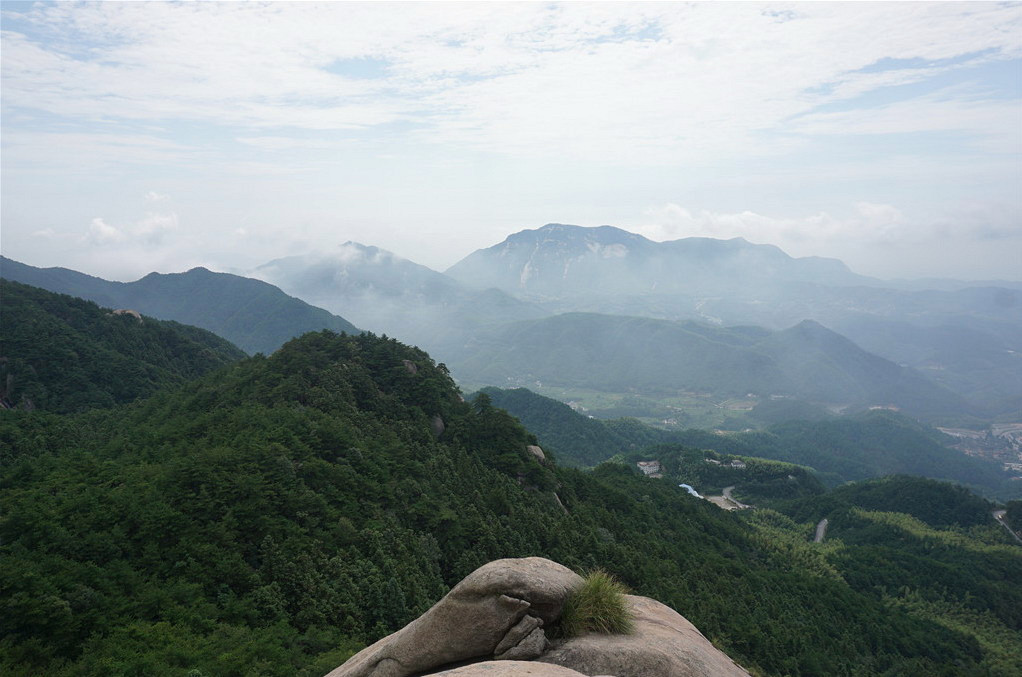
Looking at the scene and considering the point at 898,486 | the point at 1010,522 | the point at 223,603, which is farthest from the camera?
the point at 898,486

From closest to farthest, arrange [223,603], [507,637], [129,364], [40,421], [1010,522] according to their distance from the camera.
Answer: [507,637] → [223,603] → [40,421] → [129,364] → [1010,522]

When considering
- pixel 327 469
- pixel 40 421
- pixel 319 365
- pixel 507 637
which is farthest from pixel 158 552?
pixel 40 421

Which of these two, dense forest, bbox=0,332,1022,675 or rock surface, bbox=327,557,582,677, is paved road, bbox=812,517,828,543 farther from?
rock surface, bbox=327,557,582,677

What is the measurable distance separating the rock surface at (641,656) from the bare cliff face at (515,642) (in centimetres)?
1

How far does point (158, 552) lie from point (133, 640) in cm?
516

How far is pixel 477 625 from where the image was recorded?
31.8 ft

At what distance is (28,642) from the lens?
14.9 metres

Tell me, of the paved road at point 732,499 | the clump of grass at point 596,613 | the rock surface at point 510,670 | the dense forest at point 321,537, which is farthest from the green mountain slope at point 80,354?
the paved road at point 732,499

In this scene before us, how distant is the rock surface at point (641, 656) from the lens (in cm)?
917

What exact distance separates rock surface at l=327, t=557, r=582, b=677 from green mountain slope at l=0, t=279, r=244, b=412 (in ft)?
212

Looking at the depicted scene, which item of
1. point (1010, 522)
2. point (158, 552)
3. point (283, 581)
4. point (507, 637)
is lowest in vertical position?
point (1010, 522)

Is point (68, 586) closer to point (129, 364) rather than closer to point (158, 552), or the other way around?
point (158, 552)

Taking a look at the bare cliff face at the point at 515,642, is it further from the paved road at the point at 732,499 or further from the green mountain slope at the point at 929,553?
the paved road at the point at 732,499

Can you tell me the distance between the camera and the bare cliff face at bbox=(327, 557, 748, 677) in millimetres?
9320
